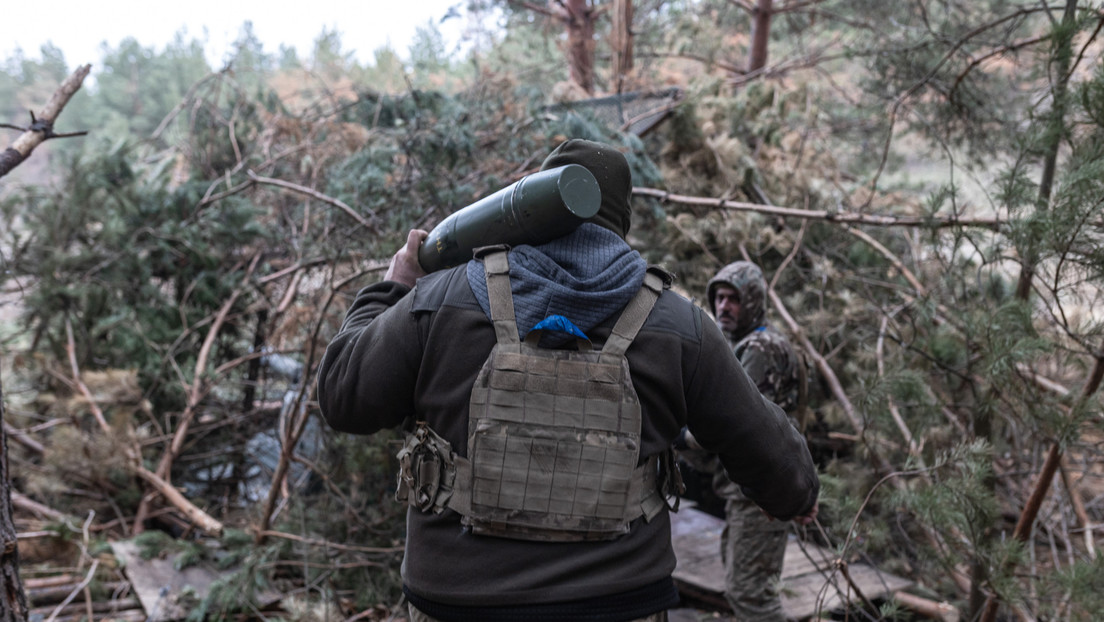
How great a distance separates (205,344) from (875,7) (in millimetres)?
8361

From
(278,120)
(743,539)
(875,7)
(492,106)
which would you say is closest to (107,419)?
(278,120)

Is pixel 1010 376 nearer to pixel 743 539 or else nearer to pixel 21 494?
pixel 743 539

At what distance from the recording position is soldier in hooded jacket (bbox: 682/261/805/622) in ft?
11.5

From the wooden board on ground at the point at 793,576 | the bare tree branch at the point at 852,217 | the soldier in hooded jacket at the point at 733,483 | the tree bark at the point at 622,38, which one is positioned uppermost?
the tree bark at the point at 622,38

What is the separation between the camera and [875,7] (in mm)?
9031

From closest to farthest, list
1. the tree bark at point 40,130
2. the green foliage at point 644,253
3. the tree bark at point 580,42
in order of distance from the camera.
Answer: the tree bark at point 40,130
the green foliage at point 644,253
the tree bark at point 580,42

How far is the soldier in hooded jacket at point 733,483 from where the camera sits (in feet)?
11.5

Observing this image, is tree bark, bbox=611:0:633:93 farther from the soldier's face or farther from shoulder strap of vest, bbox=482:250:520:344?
shoulder strap of vest, bbox=482:250:520:344

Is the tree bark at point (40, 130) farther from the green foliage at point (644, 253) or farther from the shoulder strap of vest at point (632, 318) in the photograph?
the shoulder strap of vest at point (632, 318)

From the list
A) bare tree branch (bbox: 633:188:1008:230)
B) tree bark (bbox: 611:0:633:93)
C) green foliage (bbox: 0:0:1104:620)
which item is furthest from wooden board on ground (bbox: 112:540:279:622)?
tree bark (bbox: 611:0:633:93)

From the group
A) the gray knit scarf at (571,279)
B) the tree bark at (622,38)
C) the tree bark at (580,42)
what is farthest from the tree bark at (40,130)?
the tree bark at (580,42)

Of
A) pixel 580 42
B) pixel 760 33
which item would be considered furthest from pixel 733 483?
pixel 580 42

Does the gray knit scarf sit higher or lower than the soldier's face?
higher

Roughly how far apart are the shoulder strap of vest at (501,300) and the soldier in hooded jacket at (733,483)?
77.1 inches
